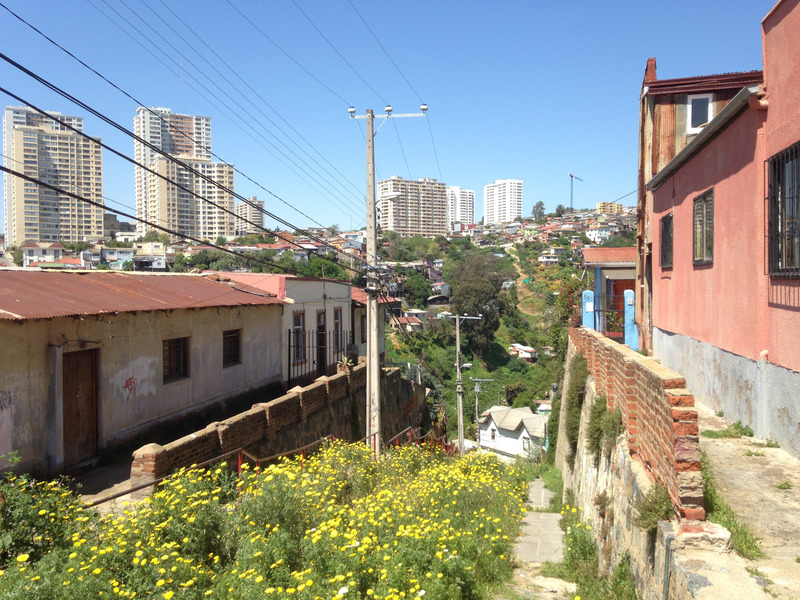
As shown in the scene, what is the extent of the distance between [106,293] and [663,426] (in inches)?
418

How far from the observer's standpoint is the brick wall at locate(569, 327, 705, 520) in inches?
166

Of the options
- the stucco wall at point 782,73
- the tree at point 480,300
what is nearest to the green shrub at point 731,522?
the stucco wall at point 782,73

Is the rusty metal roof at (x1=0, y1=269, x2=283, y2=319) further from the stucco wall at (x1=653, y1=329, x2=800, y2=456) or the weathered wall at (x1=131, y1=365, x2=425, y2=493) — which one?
the stucco wall at (x1=653, y1=329, x2=800, y2=456)

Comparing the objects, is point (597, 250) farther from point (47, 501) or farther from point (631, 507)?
point (47, 501)

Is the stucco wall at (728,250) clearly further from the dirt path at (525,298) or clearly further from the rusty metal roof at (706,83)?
the dirt path at (525,298)

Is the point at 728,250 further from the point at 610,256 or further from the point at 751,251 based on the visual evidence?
the point at 610,256

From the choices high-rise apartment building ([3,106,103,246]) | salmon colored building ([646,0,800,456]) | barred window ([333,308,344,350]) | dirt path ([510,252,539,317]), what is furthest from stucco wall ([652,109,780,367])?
dirt path ([510,252,539,317])

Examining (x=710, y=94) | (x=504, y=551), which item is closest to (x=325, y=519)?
(x=504, y=551)

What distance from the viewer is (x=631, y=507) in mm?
5445

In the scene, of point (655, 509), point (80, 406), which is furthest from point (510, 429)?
point (655, 509)

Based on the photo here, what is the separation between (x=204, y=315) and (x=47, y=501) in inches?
327

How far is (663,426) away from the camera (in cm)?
471

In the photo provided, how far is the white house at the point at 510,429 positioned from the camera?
47.5 meters

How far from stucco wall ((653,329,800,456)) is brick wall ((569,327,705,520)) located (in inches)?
53.9
